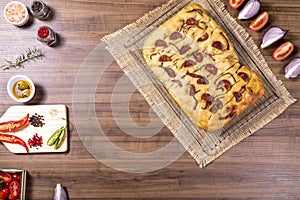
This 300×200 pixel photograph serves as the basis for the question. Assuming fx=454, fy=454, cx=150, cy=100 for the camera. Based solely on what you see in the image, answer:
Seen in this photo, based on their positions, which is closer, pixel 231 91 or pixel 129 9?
pixel 231 91

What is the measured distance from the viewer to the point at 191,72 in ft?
7.60

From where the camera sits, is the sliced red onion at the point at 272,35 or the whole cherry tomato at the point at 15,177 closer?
the whole cherry tomato at the point at 15,177

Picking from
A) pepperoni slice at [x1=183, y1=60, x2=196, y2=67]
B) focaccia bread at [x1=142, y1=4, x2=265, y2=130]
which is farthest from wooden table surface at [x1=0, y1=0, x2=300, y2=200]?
pepperoni slice at [x1=183, y1=60, x2=196, y2=67]

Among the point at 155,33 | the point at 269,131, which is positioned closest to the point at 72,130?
the point at 155,33

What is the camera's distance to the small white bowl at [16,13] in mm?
2422

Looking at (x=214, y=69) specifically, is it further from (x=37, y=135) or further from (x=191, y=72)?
(x=37, y=135)

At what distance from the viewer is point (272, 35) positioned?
7.90ft

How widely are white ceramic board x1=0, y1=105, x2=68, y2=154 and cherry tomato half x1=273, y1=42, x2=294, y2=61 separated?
3.80 ft

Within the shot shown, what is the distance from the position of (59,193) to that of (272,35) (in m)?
1.38

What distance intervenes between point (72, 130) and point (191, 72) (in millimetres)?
690

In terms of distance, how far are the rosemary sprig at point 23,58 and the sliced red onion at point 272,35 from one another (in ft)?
3.96

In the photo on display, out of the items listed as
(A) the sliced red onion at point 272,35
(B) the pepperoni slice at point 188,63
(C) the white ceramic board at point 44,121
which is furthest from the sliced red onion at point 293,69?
(C) the white ceramic board at point 44,121

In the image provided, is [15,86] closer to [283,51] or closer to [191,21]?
[191,21]

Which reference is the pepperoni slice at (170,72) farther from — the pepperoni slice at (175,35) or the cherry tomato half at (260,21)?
the cherry tomato half at (260,21)
